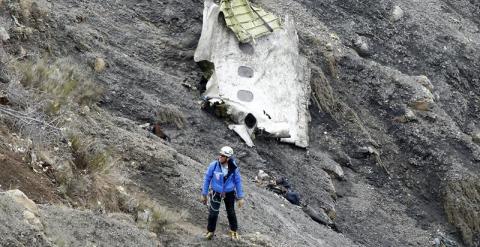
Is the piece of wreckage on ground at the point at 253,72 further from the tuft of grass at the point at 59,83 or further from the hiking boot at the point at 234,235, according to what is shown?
the hiking boot at the point at 234,235

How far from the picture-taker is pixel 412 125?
55.0 feet

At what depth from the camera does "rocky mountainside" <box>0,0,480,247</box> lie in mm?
7492

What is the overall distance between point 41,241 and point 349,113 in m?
11.8

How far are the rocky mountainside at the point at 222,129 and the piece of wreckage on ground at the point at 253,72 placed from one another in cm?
36

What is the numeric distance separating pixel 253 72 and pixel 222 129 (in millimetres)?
2084

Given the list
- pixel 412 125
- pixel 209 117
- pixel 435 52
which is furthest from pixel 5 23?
pixel 435 52

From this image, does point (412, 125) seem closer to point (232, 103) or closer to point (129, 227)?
point (232, 103)

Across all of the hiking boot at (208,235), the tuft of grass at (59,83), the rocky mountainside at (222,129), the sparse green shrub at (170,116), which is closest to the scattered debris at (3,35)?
the rocky mountainside at (222,129)

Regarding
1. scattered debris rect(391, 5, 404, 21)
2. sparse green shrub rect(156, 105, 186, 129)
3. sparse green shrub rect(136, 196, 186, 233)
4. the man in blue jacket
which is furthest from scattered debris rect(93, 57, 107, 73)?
scattered debris rect(391, 5, 404, 21)

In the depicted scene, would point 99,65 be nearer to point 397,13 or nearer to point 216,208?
point 216,208

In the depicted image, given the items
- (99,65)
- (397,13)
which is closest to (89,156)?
(99,65)

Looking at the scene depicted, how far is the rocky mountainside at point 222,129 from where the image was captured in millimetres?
7492

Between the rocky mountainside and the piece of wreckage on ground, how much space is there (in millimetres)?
357

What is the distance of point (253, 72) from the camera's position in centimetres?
1494
